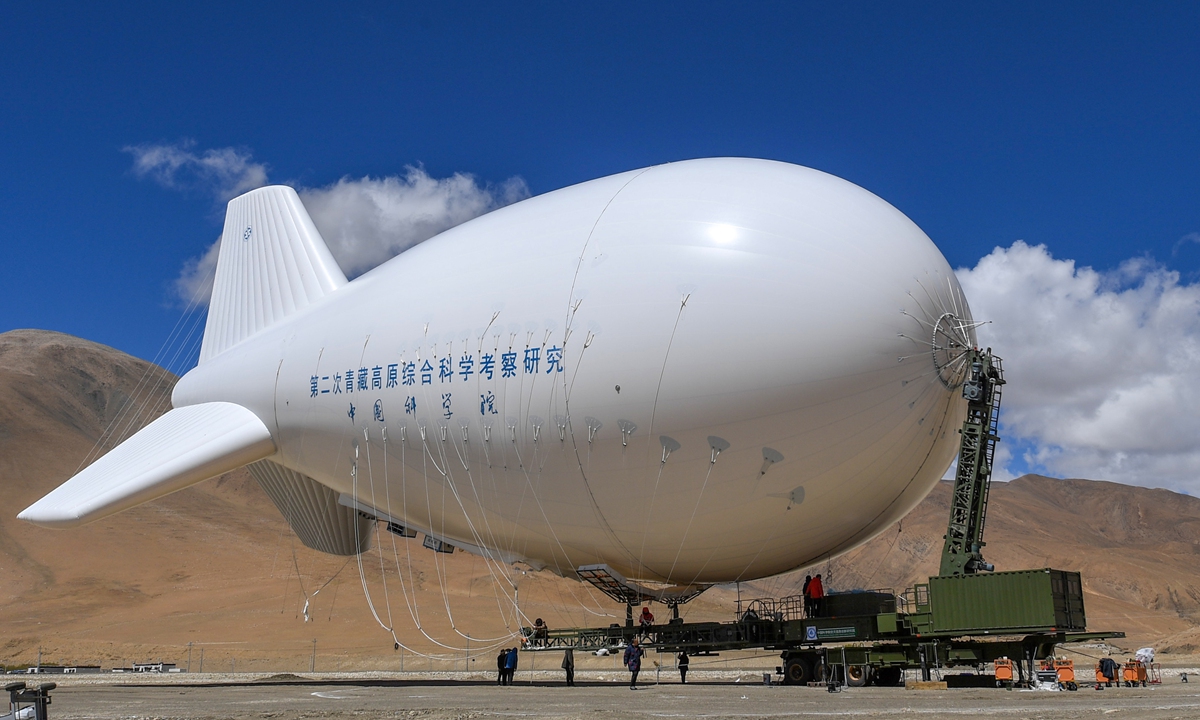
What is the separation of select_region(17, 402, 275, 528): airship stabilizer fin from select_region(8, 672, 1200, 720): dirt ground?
4135 millimetres

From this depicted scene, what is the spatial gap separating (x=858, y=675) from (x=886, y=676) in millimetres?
1035

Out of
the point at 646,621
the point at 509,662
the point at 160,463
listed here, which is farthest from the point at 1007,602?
the point at 160,463

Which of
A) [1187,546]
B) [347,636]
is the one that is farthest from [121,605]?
[1187,546]

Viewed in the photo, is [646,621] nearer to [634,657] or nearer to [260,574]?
[634,657]

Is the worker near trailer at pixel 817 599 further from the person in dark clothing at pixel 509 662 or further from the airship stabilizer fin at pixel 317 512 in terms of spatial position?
the airship stabilizer fin at pixel 317 512

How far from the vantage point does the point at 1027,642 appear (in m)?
18.6

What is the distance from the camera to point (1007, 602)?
18125 millimetres

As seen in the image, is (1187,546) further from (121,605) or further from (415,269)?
(415,269)

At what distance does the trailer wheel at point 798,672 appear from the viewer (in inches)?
805

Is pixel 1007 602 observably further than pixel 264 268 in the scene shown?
No

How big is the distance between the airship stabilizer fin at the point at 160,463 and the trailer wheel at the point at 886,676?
48.6 feet

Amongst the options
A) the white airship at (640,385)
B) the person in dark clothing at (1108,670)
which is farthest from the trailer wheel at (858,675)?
the person in dark clothing at (1108,670)

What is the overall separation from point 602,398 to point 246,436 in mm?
10359

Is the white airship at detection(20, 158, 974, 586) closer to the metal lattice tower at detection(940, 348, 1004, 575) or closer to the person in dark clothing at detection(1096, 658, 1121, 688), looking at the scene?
the metal lattice tower at detection(940, 348, 1004, 575)
